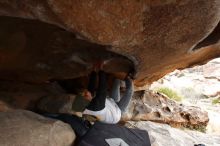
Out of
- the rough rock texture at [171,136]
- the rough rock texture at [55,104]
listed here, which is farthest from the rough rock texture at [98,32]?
the rough rock texture at [171,136]

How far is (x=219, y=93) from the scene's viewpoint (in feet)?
56.5

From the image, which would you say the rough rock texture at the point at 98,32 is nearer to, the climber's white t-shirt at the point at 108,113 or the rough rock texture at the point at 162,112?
the climber's white t-shirt at the point at 108,113

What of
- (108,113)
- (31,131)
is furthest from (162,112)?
(31,131)

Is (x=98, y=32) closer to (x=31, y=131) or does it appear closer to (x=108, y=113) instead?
(x=31, y=131)

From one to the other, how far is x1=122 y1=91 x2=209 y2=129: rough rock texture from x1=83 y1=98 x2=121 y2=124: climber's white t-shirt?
2405mm

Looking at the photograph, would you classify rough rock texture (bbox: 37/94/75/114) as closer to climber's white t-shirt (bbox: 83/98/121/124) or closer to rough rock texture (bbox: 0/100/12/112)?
rough rock texture (bbox: 0/100/12/112)

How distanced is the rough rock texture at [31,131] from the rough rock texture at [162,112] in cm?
315

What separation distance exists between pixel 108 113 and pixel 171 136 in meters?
2.75

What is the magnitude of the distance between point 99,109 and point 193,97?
524 inches

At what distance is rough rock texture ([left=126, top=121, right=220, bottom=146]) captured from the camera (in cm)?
678

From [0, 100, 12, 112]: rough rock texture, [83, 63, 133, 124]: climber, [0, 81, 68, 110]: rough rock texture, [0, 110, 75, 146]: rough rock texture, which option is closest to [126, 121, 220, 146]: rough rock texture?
[83, 63, 133, 124]: climber

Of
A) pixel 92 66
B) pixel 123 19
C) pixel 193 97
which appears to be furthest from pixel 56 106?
pixel 193 97

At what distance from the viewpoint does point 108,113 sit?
481cm

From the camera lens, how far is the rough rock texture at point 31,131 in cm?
387
